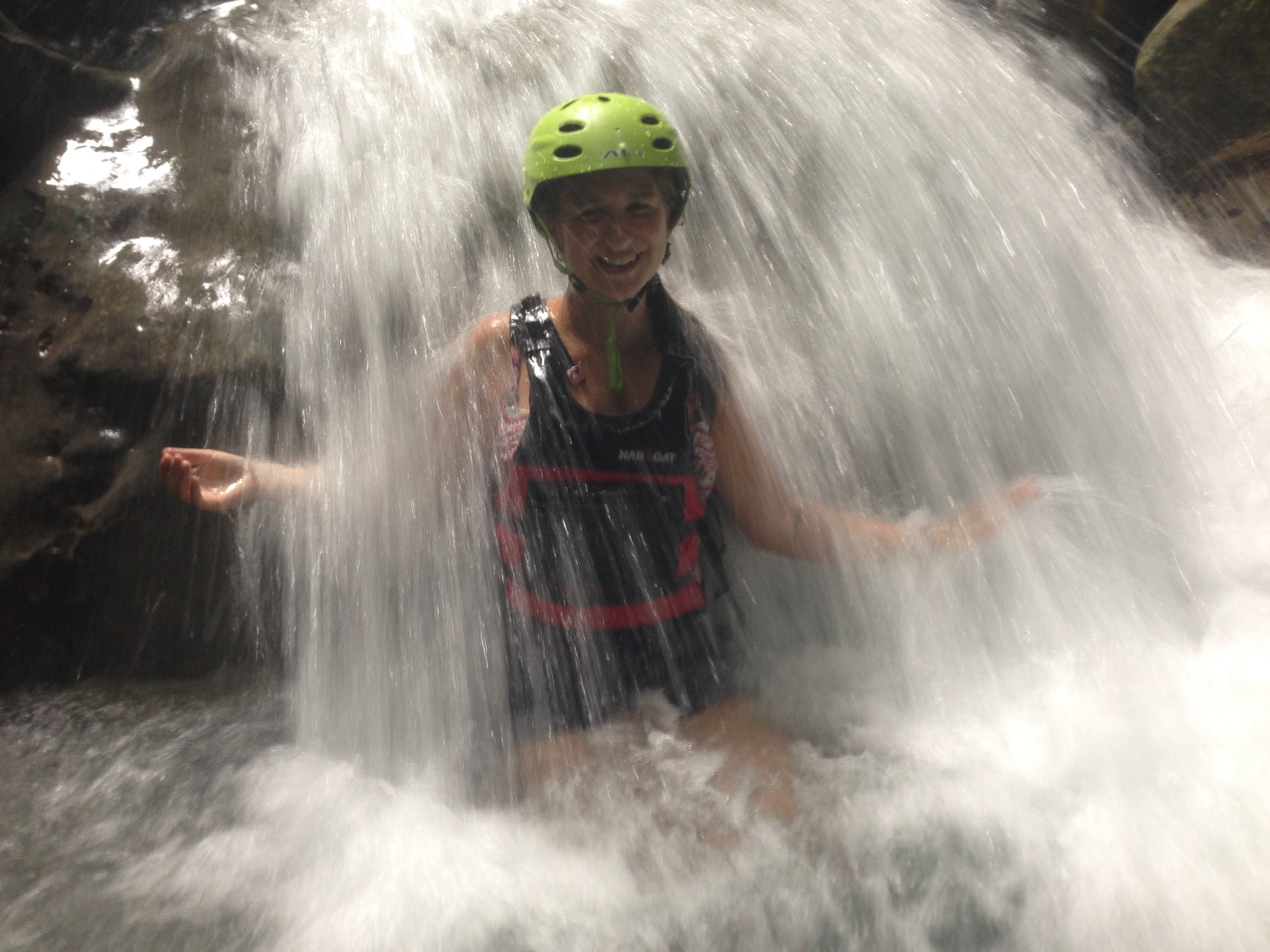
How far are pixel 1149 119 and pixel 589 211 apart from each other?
11.1ft

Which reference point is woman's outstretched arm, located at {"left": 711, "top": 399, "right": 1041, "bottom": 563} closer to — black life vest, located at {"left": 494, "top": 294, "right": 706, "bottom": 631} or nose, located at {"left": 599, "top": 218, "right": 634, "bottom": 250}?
black life vest, located at {"left": 494, "top": 294, "right": 706, "bottom": 631}

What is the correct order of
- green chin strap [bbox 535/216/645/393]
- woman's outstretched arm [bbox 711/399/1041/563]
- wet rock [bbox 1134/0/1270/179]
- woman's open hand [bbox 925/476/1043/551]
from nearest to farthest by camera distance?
green chin strap [bbox 535/216/645/393]
woman's outstretched arm [bbox 711/399/1041/563]
woman's open hand [bbox 925/476/1043/551]
wet rock [bbox 1134/0/1270/179]

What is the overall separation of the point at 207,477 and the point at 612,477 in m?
1.10

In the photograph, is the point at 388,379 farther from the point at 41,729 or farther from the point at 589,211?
the point at 41,729

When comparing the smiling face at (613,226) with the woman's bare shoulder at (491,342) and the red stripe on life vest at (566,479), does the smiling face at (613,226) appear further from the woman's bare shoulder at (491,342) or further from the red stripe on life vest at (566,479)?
the red stripe on life vest at (566,479)

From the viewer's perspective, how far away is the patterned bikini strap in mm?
2338

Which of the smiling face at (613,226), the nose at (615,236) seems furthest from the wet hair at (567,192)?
the nose at (615,236)

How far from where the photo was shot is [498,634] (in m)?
2.71

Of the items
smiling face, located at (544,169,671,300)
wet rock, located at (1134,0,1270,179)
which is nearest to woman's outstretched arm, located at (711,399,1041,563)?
smiling face, located at (544,169,671,300)

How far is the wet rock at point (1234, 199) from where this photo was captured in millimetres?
3656

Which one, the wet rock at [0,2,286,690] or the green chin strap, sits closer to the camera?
the green chin strap

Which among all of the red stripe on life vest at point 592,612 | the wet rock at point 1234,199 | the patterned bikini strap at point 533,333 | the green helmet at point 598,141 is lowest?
the red stripe on life vest at point 592,612

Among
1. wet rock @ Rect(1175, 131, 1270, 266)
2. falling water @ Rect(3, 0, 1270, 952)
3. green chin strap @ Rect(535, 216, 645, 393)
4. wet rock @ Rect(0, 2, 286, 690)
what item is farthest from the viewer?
wet rock @ Rect(1175, 131, 1270, 266)

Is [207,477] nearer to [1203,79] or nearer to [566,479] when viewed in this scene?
→ [566,479]
